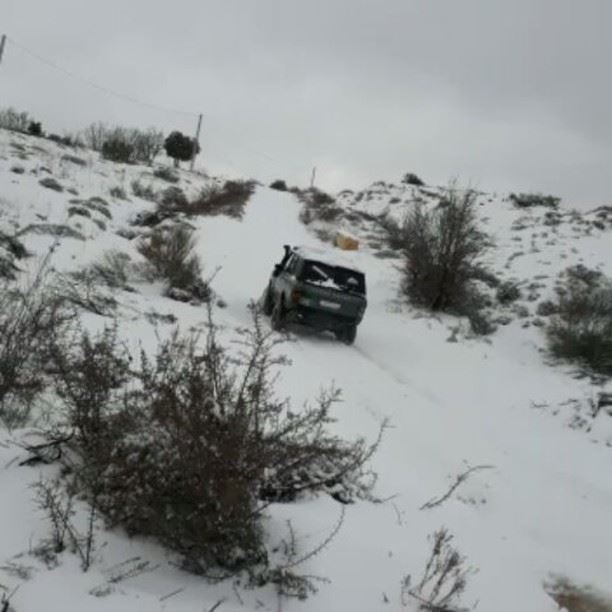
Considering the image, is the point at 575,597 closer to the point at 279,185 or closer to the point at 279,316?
the point at 279,316

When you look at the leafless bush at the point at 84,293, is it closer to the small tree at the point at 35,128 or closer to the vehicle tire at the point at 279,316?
the vehicle tire at the point at 279,316

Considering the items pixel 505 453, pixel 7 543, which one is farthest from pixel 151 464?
pixel 505 453

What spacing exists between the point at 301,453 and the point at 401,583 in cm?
101

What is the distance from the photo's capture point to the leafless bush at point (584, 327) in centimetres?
1178

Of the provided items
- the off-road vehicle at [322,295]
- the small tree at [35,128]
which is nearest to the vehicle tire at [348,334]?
the off-road vehicle at [322,295]

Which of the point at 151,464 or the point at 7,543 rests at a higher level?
the point at 151,464

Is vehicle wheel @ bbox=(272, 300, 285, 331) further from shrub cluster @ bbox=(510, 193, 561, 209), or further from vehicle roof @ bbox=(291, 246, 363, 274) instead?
shrub cluster @ bbox=(510, 193, 561, 209)

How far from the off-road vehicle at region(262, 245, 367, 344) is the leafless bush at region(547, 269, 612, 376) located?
3857 mm

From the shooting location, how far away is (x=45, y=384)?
17.3 feet

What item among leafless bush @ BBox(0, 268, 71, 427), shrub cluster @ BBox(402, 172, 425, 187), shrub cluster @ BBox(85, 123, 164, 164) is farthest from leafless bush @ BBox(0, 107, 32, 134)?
leafless bush @ BBox(0, 268, 71, 427)

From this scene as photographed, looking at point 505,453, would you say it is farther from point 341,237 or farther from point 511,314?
point 341,237

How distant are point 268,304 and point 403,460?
302 inches

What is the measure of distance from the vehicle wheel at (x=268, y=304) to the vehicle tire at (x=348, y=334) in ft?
6.58

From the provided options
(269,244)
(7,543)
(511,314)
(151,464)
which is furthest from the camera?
(269,244)
